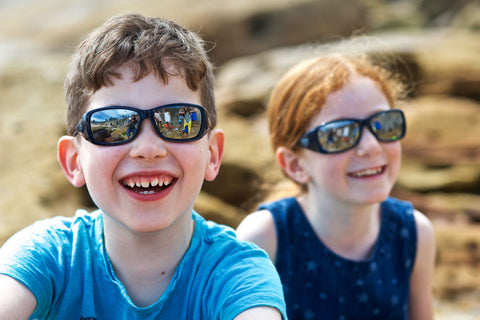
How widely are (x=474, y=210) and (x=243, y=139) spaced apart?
8.29 feet

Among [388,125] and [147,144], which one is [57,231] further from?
[388,125]

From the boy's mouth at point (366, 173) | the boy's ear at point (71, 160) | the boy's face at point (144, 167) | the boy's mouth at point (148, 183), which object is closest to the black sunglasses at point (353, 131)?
the boy's mouth at point (366, 173)

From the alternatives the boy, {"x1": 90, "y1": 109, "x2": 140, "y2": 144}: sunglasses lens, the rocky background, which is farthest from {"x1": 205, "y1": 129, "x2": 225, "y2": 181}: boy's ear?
the rocky background

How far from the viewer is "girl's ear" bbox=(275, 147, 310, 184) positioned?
3264 millimetres

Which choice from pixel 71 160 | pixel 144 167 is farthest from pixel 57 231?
pixel 144 167

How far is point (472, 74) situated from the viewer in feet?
25.2

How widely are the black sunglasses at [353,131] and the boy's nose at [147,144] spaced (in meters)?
1.26

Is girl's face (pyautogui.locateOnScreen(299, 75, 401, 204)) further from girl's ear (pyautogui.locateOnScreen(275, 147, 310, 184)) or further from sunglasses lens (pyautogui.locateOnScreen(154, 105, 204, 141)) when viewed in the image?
sunglasses lens (pyautogui.locateOnScreen(154, 105, 204, 141))

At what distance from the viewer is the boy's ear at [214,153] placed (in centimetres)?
231

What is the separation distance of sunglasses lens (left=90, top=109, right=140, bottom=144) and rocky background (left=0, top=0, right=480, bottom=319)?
0.70m

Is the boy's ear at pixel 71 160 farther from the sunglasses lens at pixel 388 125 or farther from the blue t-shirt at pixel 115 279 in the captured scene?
the sunglasses lens at pixel 388 125

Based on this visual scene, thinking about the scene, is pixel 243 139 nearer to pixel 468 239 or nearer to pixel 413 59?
pixel 468 239

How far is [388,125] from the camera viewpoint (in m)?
3.01

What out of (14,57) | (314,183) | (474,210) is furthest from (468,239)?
(14,57)
